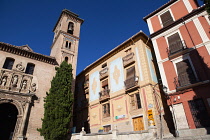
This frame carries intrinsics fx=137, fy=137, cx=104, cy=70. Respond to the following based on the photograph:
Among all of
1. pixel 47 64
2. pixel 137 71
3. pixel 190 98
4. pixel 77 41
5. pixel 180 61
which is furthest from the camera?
pixel 77 41

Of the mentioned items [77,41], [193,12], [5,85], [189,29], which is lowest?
[5,85]

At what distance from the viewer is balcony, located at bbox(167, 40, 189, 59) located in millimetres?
12227

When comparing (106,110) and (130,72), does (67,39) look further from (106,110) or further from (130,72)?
(106,110)

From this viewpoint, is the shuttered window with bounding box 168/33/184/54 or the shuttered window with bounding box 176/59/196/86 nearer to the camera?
the shuttered window with bounding box 176/59/196/86

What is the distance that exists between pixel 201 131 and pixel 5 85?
18.9 metres

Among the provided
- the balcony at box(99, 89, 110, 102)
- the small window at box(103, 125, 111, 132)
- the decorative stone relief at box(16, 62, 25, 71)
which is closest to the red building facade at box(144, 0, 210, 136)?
the balcony at box(99, 89, 110, 102)

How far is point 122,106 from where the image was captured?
1508cm

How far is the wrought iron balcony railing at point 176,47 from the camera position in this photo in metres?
12.4

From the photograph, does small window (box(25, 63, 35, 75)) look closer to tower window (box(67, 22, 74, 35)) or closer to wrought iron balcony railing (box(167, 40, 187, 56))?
tower window (box(67, 22, 74, 35))

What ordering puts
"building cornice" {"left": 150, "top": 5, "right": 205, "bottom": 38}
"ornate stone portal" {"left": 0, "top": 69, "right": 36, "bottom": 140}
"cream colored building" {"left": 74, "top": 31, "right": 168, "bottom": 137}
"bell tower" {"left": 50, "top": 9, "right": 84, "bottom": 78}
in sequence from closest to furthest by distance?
"building cornice" {"left": 150, "top": 5, "right": 205, "bottom": 38} < "cream colored building" {"left": 74, "top": 31, "right": 168, "bottom": 137} < "ornate stone portal" {"left": 0, "top": 69, "right": 36, "bottom": 140} < "bell tower" {"left": 50, "top": 9, "right": 84, "bottom": 78}

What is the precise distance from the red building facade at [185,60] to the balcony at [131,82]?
2.68 m

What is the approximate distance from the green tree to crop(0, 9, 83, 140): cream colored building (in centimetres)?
191

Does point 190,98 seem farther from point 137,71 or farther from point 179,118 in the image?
point 137,71

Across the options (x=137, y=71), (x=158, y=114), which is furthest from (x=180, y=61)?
(x=158, y=114)
